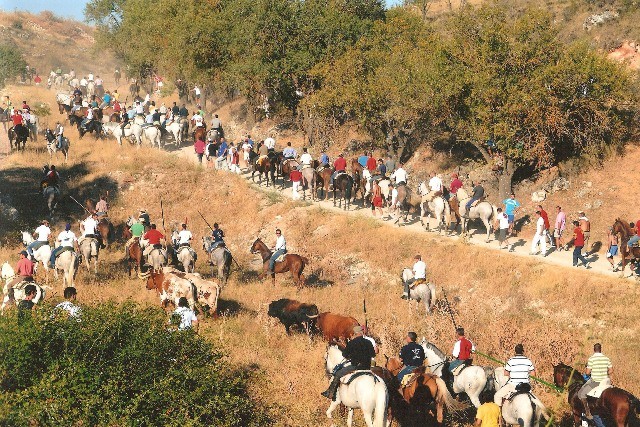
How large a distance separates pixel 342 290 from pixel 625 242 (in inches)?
387

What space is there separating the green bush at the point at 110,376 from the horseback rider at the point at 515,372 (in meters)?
5.10

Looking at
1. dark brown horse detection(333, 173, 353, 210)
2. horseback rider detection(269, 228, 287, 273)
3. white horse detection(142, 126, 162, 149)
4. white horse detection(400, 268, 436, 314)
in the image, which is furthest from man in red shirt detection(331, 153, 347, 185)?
white horse detection(142, 126, 162, 149)

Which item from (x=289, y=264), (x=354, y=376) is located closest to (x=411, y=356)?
(x=354, y=376)

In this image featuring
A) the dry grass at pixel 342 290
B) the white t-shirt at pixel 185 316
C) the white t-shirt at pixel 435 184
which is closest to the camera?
the white t-shirt at pixel 185 316

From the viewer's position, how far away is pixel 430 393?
45.8 ft

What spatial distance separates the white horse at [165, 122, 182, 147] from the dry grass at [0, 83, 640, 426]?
5.85m

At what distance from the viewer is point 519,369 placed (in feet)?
45.5

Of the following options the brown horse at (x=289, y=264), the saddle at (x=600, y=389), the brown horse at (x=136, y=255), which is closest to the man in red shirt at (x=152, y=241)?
the brown horse at (x=136, y=255)

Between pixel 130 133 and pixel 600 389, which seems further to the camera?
pixel 130 133

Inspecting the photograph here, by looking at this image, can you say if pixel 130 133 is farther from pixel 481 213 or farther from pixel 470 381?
pixel 470 381

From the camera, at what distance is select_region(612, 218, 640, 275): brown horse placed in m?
22.8

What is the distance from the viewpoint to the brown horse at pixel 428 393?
13.8 m

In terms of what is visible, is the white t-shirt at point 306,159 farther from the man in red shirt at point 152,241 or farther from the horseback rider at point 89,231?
the horseback rider at point 89,231

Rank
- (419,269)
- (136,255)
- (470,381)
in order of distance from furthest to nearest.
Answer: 1. (136,255)
2. (419,269)
3. (470,381)
